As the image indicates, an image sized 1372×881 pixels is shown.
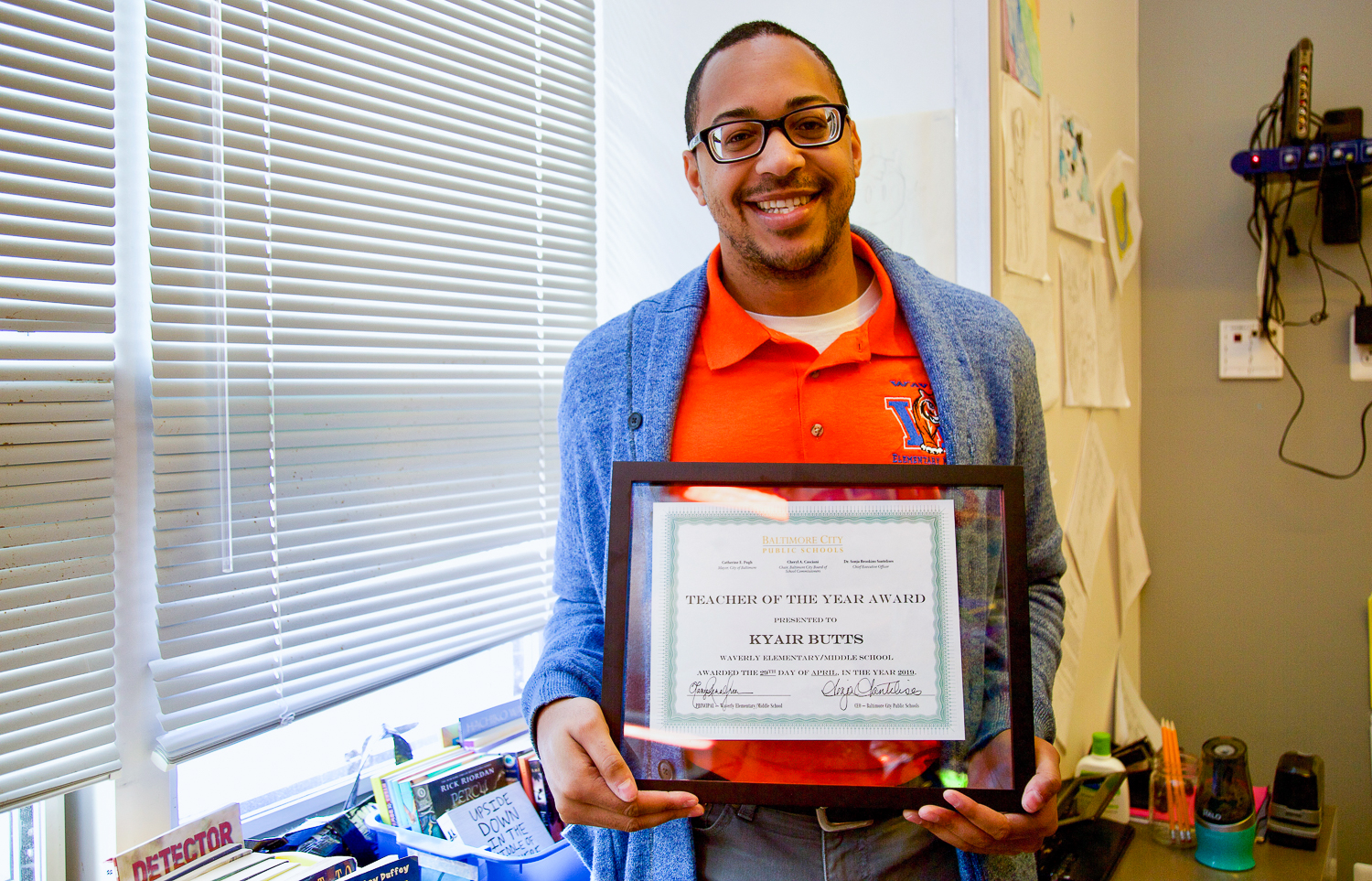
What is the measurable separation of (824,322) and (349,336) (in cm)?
83

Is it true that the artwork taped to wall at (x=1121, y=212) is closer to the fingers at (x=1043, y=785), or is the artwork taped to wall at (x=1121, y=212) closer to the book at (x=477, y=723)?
the fingers at (x=1043, y=785)

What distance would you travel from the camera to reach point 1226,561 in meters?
2.44

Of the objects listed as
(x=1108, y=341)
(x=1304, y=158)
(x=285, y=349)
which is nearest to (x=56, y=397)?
(x=285, y=349)

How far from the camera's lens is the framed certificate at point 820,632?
2.73 ft

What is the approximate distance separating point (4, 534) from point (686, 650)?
0.86 m

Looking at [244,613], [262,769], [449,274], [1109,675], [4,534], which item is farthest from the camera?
[1109,675]

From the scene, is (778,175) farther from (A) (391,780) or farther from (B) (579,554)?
(A) (391,780)

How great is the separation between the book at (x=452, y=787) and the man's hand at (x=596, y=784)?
491 mm

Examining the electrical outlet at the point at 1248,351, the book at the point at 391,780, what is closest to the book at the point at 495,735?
the book at the point at 391,780

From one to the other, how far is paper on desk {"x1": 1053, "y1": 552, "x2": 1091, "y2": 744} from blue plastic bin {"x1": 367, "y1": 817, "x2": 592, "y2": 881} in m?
1.02

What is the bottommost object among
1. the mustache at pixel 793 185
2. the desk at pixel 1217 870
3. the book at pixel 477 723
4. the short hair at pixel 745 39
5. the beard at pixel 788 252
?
the desk at pixel 1217 870

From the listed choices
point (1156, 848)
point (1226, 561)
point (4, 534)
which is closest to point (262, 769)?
point (4, 534)

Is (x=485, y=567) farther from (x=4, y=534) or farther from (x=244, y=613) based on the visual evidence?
(x=4, y=534)
